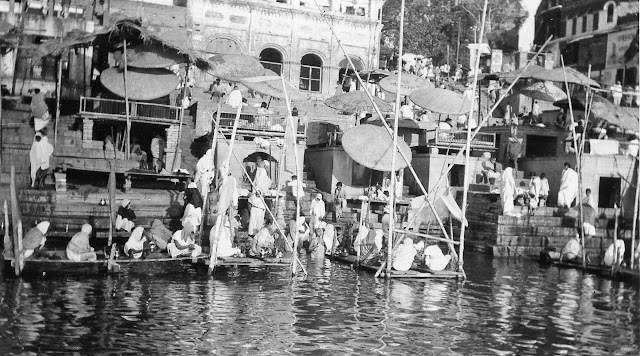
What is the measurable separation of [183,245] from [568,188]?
1285 centimetres

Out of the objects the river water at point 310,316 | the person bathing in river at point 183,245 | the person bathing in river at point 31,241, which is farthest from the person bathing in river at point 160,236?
the person bathing in river at point 31,241

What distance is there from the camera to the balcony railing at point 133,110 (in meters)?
24.6

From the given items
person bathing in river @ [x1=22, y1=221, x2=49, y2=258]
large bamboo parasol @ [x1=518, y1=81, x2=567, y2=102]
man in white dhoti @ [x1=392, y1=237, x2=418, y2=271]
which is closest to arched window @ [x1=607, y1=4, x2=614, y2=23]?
large bamboo parasol @ [x1=518, y1=81, x2=567, y2=102]

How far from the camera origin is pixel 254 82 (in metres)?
20.1

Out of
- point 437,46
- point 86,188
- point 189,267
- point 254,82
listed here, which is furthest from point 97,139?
point 437,46

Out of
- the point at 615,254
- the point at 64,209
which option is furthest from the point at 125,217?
the point at 615,254

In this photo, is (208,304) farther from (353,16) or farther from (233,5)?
(353,16)

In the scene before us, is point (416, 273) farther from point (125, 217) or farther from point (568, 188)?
point (568, 188)

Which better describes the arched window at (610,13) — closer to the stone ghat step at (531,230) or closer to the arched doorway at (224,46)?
the arched doorway at (224,46)

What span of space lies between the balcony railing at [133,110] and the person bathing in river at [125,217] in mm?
4779

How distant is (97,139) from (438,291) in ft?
46.8

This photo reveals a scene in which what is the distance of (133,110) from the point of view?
24.9 metres

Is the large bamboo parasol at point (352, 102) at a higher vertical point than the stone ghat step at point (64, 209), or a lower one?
higher

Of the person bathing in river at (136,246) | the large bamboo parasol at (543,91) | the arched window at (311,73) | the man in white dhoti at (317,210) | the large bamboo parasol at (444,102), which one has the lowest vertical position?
the person bathing in river at (136,246)
